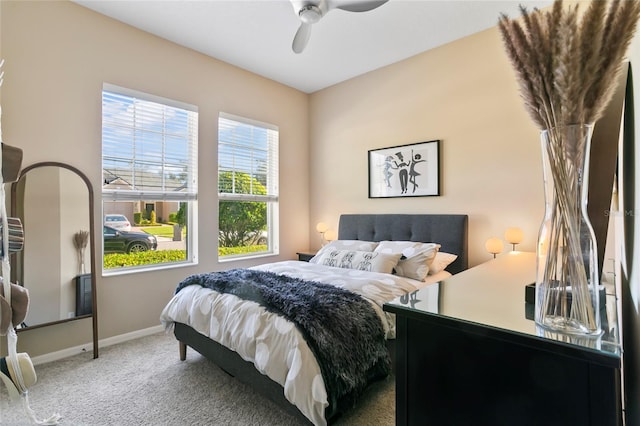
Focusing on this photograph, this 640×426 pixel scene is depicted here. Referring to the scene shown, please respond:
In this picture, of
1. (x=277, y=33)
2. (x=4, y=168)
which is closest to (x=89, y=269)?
(x=4, y=168)

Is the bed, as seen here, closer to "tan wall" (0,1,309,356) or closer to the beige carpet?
the beige carpet

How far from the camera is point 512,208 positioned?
2.96 m

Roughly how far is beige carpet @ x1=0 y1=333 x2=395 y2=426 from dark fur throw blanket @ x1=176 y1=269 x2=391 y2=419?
10.5 inches

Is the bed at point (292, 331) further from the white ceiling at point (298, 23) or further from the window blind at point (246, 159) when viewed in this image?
the white ceiling at point (298, 23)

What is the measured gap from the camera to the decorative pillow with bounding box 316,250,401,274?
9.21 ft

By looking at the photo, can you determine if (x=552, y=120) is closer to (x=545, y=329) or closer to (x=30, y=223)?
(x=545, y=329)

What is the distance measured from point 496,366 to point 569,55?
28.2 inches

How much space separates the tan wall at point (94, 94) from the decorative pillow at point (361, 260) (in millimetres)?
1329

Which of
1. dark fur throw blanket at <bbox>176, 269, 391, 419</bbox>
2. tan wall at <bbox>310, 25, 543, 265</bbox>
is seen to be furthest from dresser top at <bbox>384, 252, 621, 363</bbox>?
tan wall at <bbox>310, 25, 543, 265</bbox>

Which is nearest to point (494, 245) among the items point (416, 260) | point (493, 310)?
point (416, 260)

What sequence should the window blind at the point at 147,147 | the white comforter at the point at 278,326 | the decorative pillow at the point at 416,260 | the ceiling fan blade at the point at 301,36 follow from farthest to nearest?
1. the window blind at the point at 147,147
2. the decorative pillow at the point at 416,260
3. the ceiling fan blade at the point at 301,36
4. the white comforter at the point at 278,326

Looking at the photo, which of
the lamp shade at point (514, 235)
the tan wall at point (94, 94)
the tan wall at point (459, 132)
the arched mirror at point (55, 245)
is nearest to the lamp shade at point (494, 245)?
the lamp shade at point (514, 235)

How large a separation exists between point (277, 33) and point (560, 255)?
318 centimetres

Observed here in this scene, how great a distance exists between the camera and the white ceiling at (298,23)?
2.67 m
